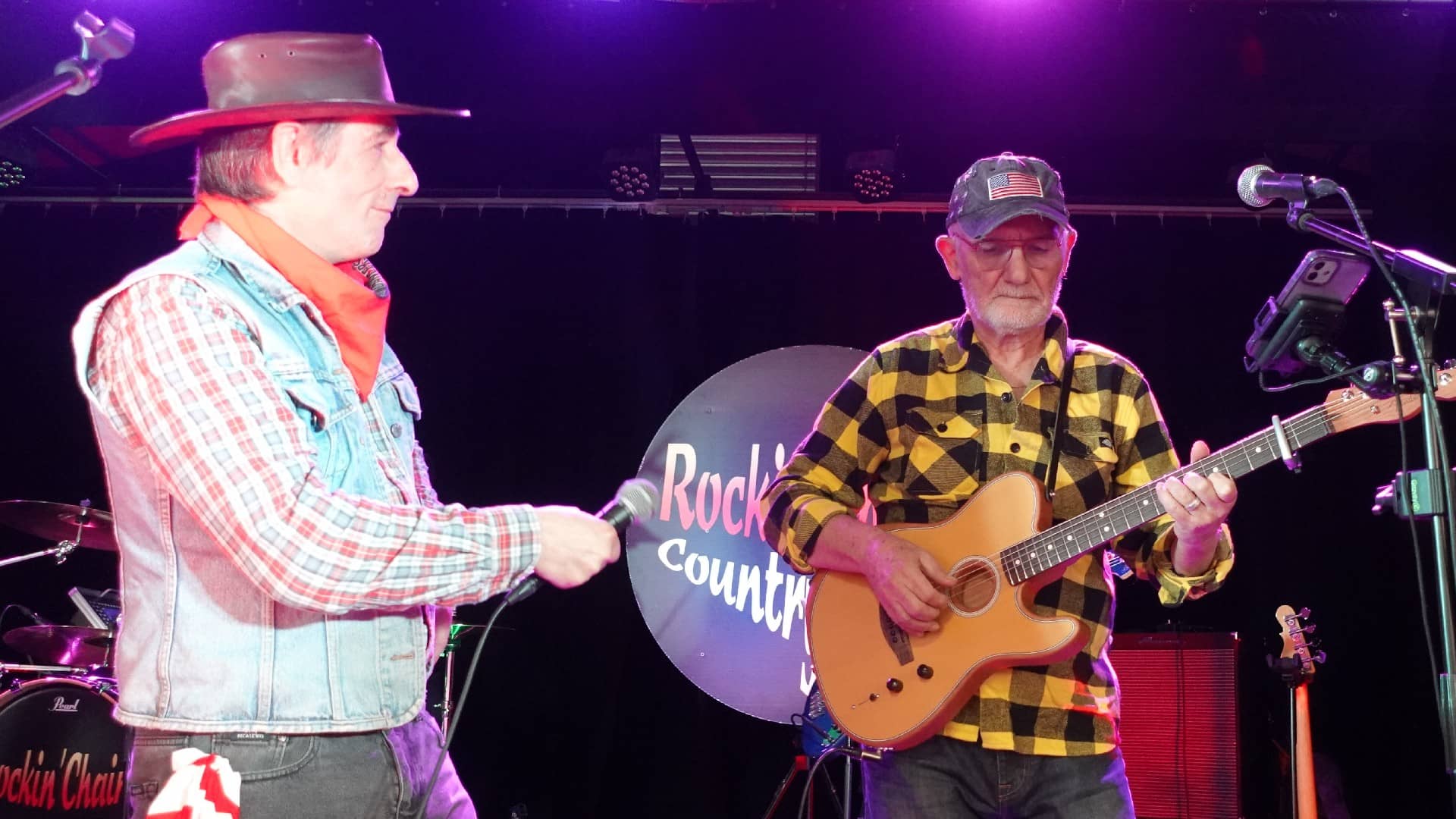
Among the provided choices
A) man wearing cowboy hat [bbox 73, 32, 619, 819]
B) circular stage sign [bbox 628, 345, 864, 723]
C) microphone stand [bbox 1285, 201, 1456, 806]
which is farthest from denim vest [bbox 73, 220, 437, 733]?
circular stage sign [bbox 628, 345, 864, 723]

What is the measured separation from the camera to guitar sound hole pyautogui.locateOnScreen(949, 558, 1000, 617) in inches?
119

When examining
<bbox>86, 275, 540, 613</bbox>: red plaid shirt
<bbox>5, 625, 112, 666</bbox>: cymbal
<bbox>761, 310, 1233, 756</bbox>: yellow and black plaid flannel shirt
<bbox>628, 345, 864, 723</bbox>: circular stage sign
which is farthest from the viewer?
<bbox>628, 345, 864, 723</bbox>: circular stage sign

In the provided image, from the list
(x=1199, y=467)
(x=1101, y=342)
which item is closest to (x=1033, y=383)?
(x=1199, y=467)

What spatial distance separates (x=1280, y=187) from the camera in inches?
102

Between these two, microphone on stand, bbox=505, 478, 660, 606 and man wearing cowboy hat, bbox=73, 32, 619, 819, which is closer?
man wearing cowboy hat, bbox=73, 32, 619, 819

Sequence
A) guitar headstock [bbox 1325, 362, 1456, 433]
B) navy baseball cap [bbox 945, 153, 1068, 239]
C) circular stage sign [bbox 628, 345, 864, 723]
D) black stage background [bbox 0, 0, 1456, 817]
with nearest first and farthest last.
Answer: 1. guitar headstock [bbox 1325, 362, 1456, 433]
2. navy baseball cap [bbox 945, 153, 1068, 239]
3. black stage background [bbox 0, 0, 1456, 817]
4. circular stage sign [bbox 628, 345, 864, 723]

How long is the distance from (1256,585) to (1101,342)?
1.50 meters

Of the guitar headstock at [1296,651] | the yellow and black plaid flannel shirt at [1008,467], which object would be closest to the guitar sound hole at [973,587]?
the yellow and black plaid flannel shirt at [1008,467]

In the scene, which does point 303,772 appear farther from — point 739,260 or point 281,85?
point 739,260

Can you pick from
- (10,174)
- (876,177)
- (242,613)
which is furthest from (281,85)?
(10,174)

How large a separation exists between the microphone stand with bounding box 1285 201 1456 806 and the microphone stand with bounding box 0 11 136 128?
113 inches

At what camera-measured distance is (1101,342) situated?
6109mm

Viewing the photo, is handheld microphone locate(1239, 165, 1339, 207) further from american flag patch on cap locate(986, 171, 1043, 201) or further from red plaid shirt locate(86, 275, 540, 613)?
red plaid shirt locate(86, 275, 540, 613)

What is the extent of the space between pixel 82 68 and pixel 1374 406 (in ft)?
10.3
